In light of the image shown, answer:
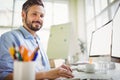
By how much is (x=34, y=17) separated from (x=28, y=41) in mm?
170

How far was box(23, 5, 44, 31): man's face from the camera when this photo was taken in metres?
1.08

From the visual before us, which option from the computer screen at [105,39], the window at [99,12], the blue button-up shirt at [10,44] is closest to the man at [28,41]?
the blue button-up shirt at [10,44]

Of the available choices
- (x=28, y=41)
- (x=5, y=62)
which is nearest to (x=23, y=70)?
(x=5, y=62)

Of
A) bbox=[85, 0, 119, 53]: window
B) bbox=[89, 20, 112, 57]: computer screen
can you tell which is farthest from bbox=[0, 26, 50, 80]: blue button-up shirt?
bbox=[85, 0, 119, 53]: window

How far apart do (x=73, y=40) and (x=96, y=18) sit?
1.35m

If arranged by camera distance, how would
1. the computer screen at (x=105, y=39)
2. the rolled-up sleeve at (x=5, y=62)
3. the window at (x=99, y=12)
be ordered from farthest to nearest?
the window at (x=99, y=12) → the computer screen at (x=105, y=39) → the rolled-up sleeve at (x=5, y=62)

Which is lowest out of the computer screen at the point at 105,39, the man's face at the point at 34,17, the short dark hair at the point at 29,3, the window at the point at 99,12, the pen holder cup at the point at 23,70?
the pen holder cup at the point at 23,70

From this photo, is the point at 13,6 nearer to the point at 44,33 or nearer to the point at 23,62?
the point at 44,33

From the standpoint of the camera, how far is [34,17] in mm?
1106

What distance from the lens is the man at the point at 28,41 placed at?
81cm

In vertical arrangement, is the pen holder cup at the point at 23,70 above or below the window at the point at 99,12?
below

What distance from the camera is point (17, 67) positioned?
0.59 meters

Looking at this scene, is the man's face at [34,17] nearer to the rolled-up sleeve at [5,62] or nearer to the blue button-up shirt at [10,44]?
the blue button-up shirt at [10,44]

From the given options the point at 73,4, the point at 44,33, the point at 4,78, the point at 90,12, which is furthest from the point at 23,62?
the point at 73,4
